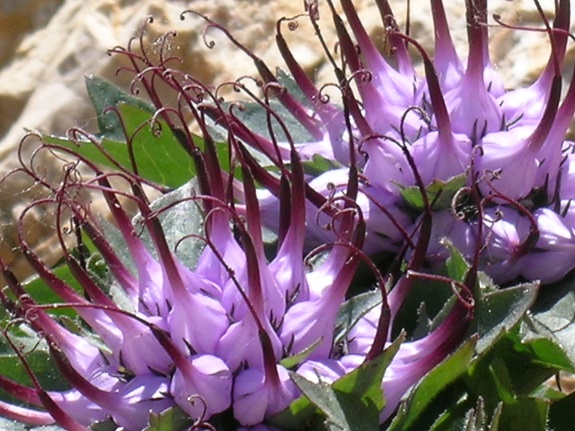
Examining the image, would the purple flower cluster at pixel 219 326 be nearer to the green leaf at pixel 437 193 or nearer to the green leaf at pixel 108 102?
the green leaf at pixel 437 193

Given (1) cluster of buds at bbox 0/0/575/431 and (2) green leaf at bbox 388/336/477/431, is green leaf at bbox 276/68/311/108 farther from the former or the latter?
(2) green leaf at bbox 388/336/477/431

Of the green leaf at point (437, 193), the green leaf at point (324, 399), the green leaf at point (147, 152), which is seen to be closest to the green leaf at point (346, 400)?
the green leaf at point (324, 399)

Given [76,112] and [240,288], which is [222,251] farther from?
[76,112]

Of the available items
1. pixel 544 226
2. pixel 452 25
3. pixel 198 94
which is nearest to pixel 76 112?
pixel 452 25

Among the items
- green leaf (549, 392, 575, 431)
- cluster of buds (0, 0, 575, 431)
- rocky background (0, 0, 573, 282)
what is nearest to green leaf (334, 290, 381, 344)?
cluster of buds (0, 0, 575, 431)

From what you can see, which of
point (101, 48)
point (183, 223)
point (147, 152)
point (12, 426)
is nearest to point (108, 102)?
point (147, 152)

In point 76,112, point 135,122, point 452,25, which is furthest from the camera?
point 76,112
